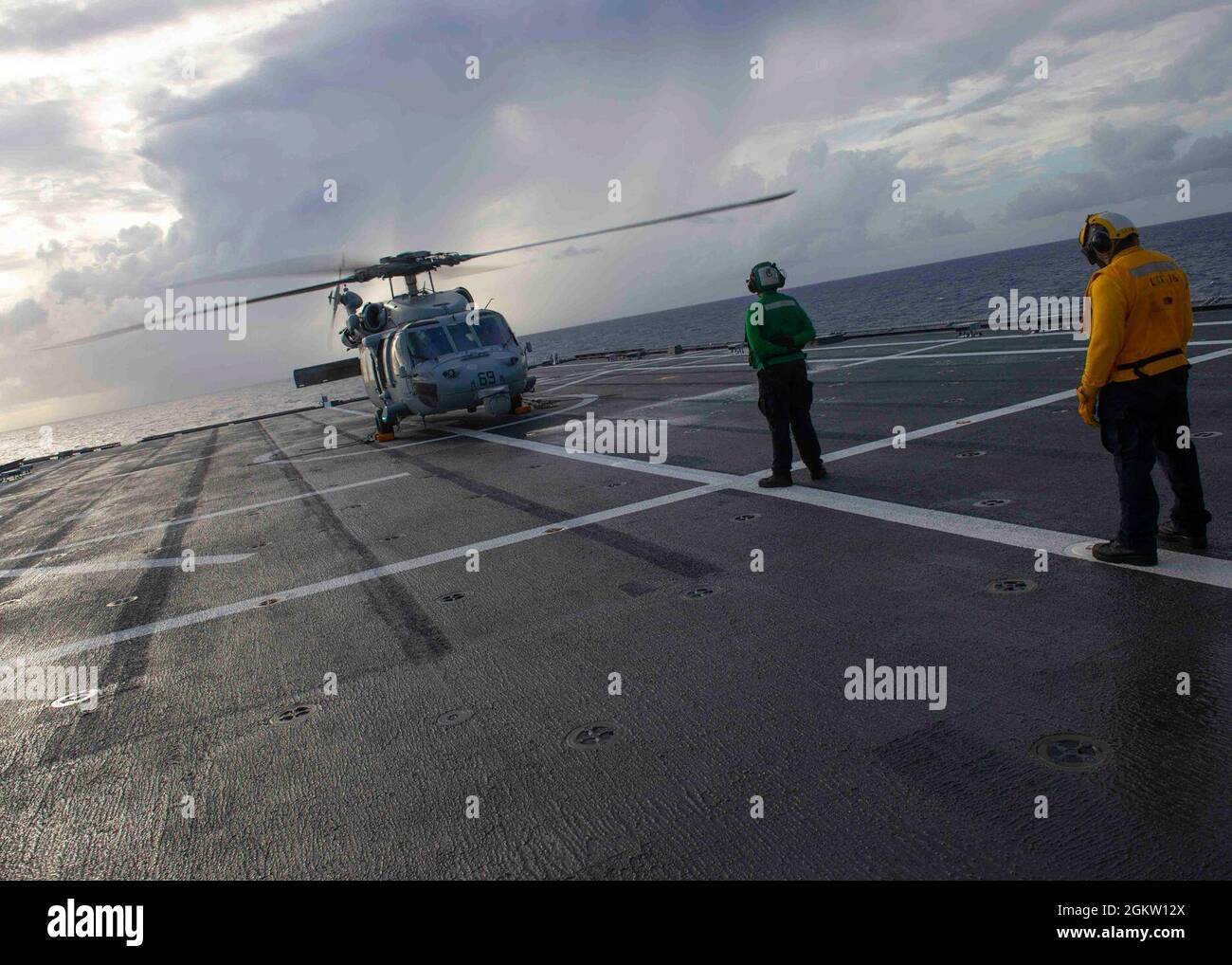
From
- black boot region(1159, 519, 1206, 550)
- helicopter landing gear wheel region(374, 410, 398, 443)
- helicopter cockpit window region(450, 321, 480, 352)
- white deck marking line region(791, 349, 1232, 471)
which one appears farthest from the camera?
helicopter landing gear wheel region(374, 410, 398, 443)

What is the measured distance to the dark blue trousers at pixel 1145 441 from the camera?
513 centimetres

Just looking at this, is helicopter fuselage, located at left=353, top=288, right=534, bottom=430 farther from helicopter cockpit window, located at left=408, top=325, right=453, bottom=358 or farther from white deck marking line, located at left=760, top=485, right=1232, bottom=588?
white deck marking line, located at left=760, top=485, right=1232, bottom=588

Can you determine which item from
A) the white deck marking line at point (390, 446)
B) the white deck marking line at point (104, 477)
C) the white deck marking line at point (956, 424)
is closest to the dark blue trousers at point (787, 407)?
the white deck marking line at point (956, 424)

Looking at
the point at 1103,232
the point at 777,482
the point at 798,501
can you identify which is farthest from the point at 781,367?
the point at 1103,232

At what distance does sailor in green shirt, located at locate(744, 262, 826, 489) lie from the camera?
884 cm

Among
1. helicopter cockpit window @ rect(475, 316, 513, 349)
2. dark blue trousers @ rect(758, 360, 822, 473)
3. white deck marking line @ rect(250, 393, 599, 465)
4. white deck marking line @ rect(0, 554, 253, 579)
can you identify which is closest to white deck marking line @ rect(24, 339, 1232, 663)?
dark blue trousers @ rect(758, 360, 822, 473)

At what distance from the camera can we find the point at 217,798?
4117mm

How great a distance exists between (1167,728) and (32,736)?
20.4ft

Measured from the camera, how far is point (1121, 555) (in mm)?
5250

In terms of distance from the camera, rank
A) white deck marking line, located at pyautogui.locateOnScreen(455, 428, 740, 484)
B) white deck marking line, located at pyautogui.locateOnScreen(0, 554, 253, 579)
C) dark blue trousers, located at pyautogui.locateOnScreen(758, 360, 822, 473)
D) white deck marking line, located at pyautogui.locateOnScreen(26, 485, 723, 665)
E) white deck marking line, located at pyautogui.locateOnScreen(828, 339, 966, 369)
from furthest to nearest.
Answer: white deck marking line, located at pyautogui.locateOnScreen(828, 339, 966, 369) < white deck marking line, located at pyautogui.locateOnScreen(455, 428, 740, 484) < white deck marking line, located at pyautogui.locateOnScreen(0, 554, 253, 579) < dark blue trousers, located at pyautogui.locateOnScreen(758, 360, 822, 473) < white deck marking line, located at pyautogui.locateOnScreen(26, 485, 723, 665)

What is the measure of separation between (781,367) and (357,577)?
15.8 feet

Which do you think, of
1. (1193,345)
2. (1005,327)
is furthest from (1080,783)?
(1005,327)

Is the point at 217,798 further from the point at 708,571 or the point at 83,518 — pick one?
the point at 83,518

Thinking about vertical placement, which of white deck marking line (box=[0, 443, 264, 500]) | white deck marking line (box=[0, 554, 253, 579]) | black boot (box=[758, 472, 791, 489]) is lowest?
white deck marking line (box=[0, 554, 253, 579])
